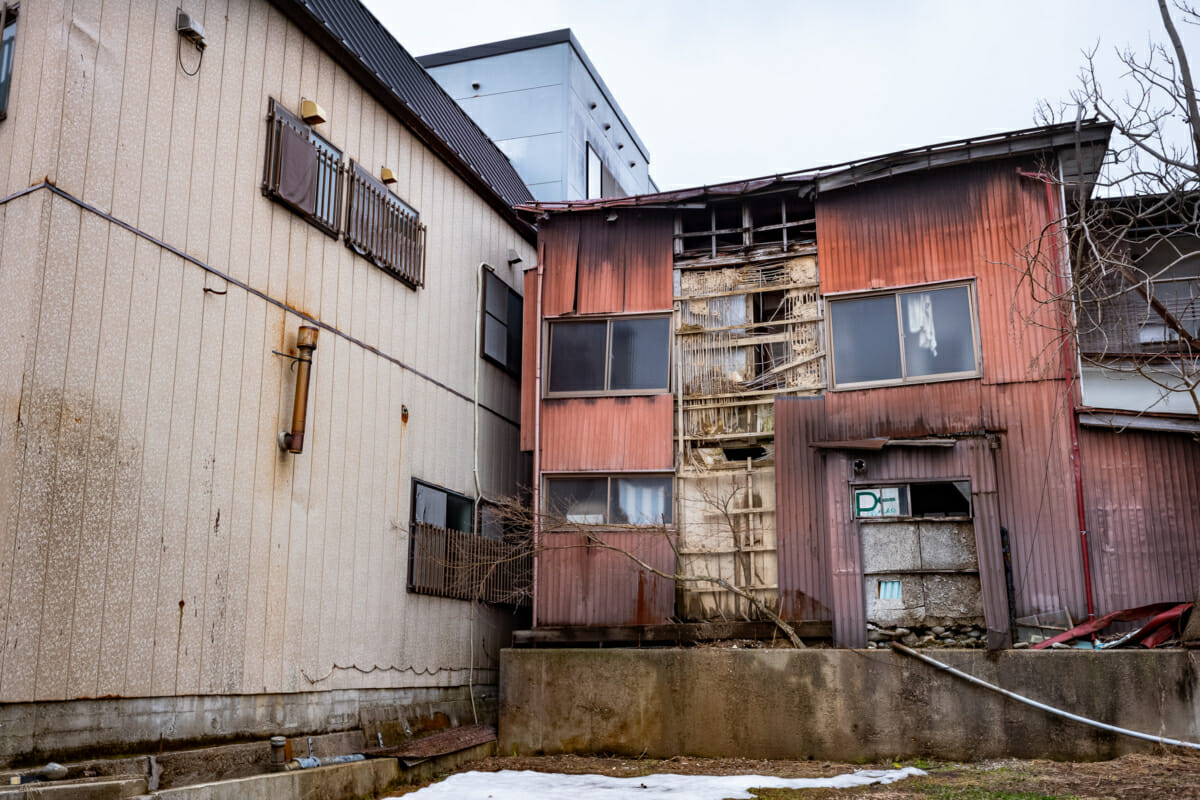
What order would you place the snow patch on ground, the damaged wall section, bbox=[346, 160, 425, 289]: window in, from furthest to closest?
the damaged wall section, bbox=[346, 160, 425, 289]: window, the snow patch on ground

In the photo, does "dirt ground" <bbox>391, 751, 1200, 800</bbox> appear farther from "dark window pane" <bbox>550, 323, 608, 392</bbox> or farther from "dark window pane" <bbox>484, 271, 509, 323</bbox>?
"dark window pane" <bbox>484, 271, 509, 323</bbox>

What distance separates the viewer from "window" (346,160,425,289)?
1199cm

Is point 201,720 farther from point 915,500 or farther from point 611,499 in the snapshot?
point 915,500

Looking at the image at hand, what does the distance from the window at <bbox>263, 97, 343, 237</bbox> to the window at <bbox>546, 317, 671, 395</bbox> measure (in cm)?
414

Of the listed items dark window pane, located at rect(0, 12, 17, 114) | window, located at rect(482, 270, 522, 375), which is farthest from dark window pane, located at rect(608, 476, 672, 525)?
dark window pane, located at rect(0, 12, 17, 114)

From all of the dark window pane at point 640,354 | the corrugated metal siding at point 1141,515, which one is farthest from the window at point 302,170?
the corrugated metal siding at point 1141,515

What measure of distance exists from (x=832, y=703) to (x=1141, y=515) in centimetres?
427

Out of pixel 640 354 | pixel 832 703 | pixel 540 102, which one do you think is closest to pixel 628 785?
pixel 832 703

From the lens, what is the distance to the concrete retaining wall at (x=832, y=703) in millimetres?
10375

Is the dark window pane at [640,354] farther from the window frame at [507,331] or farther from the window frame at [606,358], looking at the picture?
the window frame at [507,331]

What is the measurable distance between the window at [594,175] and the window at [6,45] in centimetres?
1458

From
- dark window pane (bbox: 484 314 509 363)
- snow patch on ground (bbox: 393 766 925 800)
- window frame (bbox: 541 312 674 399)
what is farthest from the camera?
dark window pane (bbox: 484 314 509 363)

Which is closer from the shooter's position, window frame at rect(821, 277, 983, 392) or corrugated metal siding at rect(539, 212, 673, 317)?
window frame at rect(821, 277, 983, 392)

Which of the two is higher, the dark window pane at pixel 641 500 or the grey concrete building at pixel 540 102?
the grey concrete building at pixel 540 102
